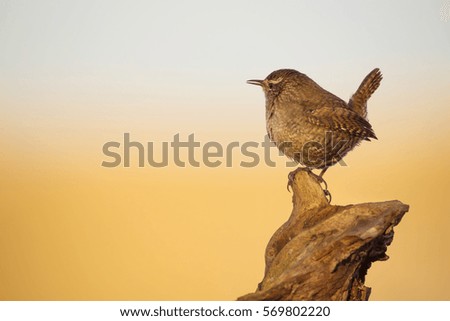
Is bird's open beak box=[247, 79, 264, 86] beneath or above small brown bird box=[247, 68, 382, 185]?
above

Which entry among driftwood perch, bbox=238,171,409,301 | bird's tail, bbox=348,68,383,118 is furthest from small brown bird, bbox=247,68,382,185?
driftwood perch, bbox=238,171,409,301

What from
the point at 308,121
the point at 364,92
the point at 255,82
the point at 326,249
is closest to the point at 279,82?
the point at 255,82

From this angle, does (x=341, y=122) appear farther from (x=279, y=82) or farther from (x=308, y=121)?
(x=279, y=82)

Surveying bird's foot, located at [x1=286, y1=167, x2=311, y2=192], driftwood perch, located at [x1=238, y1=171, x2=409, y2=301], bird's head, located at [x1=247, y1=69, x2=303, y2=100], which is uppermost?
bird's head, located at [x1=247, y1=69, x2=303, y2=100]

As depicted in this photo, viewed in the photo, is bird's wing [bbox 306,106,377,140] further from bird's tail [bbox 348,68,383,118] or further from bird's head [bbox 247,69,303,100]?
bird's tail [bbox 348,68,383,118]

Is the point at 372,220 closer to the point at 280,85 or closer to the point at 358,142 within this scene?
the point at 358,142

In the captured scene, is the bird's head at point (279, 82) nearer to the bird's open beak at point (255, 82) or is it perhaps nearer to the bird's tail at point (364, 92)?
the bird's open beak at point (255, 82)

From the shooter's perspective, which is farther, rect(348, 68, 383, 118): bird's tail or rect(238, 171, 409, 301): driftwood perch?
rect(348, 68, 383, 118): bird's tail
